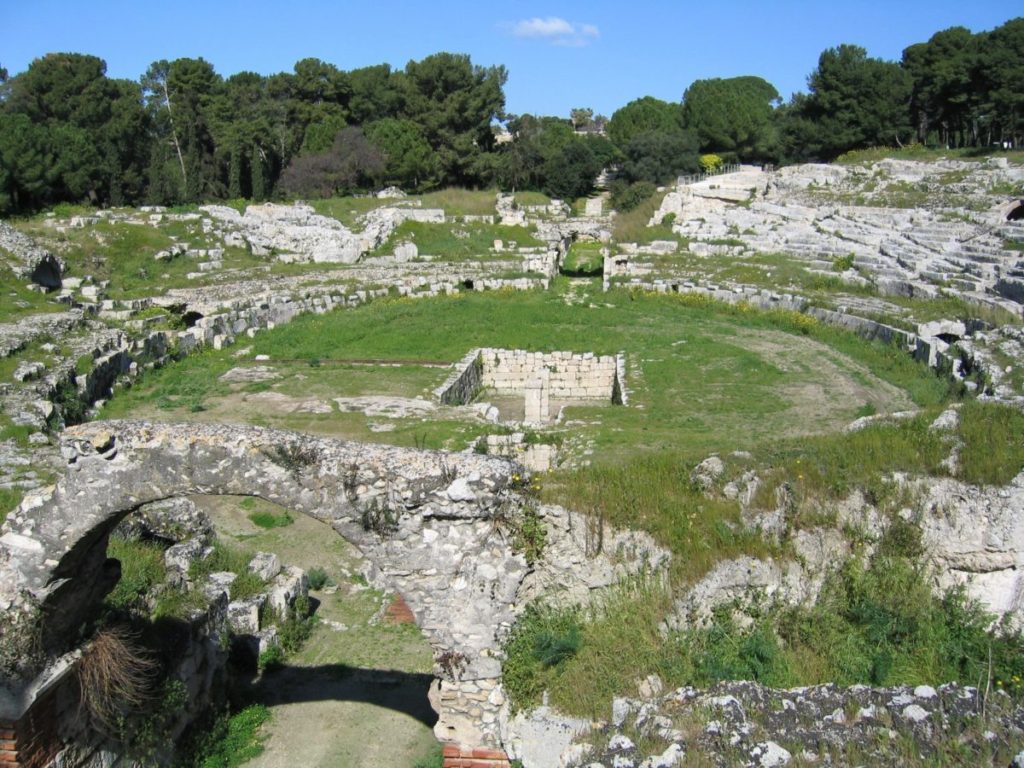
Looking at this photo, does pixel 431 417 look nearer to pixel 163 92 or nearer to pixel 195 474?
pixel 195 474

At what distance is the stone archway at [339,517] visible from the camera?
689 cm

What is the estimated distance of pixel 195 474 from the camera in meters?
7.13

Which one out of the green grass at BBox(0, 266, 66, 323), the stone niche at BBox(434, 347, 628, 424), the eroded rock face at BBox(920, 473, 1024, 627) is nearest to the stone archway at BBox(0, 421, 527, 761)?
the eroded rock face at BBox(920, 473, 1024, 627)

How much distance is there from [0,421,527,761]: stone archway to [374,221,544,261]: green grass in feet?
106

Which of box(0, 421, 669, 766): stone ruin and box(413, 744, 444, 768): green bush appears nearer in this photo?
box(0, 421, 669, 766): stone ruin

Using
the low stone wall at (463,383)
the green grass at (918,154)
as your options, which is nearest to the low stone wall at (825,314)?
the low stone wall at (463,383)

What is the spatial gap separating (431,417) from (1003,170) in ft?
121

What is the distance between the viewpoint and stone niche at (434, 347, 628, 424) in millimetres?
22250

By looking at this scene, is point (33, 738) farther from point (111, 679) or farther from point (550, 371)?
point (550, 371)

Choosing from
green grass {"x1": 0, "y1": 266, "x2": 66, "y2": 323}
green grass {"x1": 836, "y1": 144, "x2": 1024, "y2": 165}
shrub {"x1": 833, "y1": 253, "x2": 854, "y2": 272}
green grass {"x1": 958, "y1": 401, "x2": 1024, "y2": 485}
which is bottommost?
green grass {"x1": 958, "y1": 401, "x2": 1024, "y2": 485}

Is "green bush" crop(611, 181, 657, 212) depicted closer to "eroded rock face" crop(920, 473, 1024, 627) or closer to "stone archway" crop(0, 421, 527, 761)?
"eroded rock face" crop(920, 473, 1024, 627)

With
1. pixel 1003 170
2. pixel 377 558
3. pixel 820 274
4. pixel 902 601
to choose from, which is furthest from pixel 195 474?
pixel 1003 170

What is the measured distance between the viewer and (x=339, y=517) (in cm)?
726

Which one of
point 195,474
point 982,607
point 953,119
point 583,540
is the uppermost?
point 953,119
